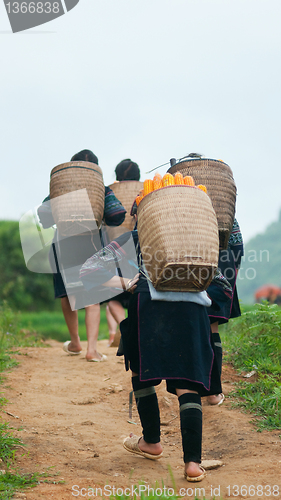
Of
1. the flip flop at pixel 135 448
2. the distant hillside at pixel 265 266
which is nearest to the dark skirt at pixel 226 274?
the flip flop at pixel 135 448

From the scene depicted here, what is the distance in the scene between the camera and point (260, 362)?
385 centimetres

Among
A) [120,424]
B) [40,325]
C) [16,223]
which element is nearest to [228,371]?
[120,424]

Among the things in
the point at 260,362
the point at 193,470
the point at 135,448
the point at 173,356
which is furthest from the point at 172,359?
the point at 260,362

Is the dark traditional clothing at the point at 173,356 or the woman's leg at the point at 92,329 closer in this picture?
the dark traditional clothing at the point at 173,356

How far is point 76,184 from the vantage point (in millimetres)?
4070

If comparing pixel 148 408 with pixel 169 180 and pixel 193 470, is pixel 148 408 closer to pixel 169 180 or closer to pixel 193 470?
pixel 193 470

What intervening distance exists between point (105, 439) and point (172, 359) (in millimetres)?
978

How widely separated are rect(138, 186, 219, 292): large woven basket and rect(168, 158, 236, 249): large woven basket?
602mm

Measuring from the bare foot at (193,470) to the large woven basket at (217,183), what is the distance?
1380 millimetres

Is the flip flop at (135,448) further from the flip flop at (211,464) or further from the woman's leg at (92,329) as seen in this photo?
the woman's leg at (92,329)

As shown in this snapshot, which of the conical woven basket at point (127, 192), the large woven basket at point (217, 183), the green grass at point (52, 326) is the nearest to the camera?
the large woven basket at point (217, 183)

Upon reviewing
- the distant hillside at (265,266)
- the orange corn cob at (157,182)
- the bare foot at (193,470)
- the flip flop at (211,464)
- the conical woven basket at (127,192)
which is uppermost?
the orange corn cob at (157,182)

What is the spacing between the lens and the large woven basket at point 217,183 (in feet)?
9.77

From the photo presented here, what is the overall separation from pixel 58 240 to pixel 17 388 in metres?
1.45
